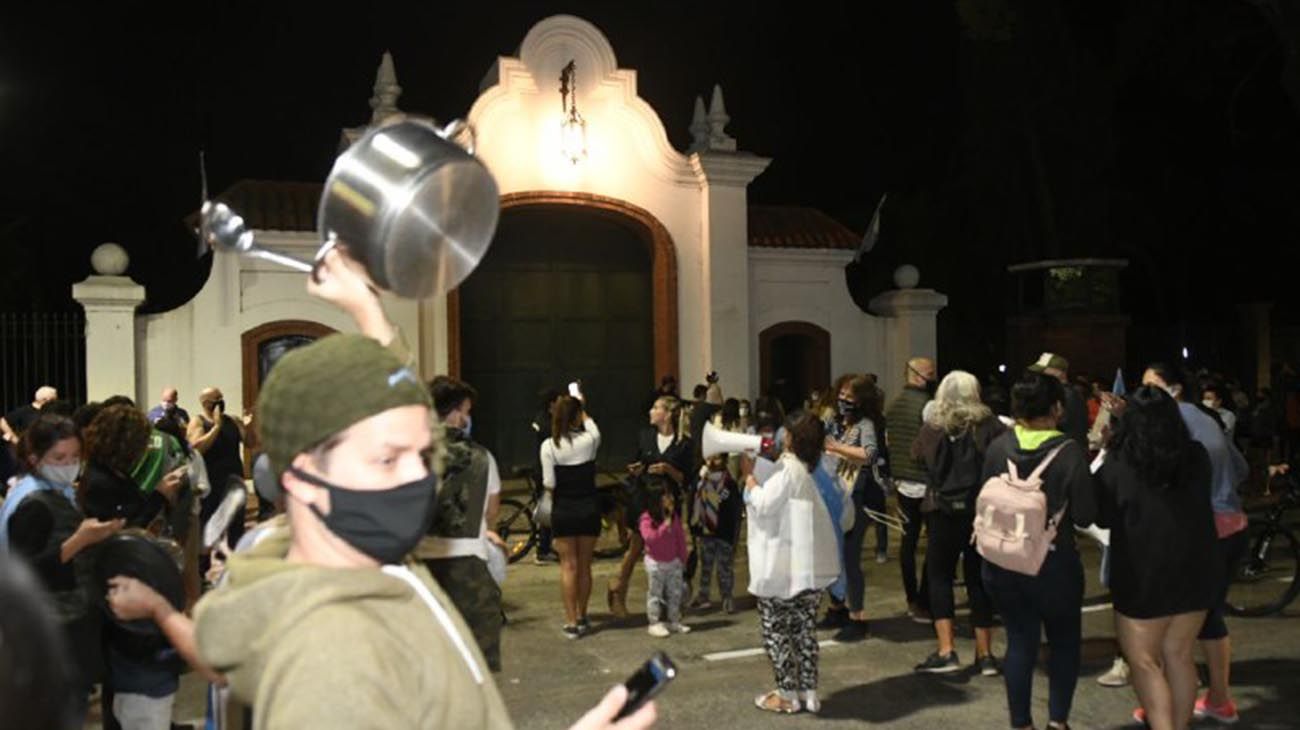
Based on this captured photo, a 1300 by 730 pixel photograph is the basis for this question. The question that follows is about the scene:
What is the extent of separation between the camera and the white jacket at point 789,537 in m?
5.95

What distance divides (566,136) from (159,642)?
39.9 ft

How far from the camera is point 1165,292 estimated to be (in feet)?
92.3

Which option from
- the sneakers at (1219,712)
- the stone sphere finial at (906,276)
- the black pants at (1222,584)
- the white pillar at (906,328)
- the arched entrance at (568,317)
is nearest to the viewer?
the black pants at (1222,584)

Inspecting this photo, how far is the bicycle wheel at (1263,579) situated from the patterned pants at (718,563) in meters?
3.81

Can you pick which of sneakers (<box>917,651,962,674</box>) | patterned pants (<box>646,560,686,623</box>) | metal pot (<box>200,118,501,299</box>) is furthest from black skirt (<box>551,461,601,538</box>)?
metal pot (<box>200,118,501,299</box>)

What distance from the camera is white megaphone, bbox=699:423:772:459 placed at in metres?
6.33

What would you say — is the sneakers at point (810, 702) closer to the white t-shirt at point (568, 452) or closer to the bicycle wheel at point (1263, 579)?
the white t-shirt at point (568, 452)

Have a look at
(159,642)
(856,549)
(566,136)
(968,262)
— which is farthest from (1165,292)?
(159,642)

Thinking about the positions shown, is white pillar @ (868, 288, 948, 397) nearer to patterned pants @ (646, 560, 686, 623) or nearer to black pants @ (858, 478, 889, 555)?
black pants @ (858, 478, 889, 555)

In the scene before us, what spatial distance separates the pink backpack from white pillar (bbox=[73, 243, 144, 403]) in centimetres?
1123

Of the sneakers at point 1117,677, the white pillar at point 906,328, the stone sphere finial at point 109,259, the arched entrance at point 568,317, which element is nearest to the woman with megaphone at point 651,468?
the sneakers at point 1117,677

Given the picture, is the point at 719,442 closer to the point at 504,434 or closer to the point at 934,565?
the point at 934,565

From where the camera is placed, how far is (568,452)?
775 cm

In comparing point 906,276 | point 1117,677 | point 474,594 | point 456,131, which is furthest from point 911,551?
point 906,276
